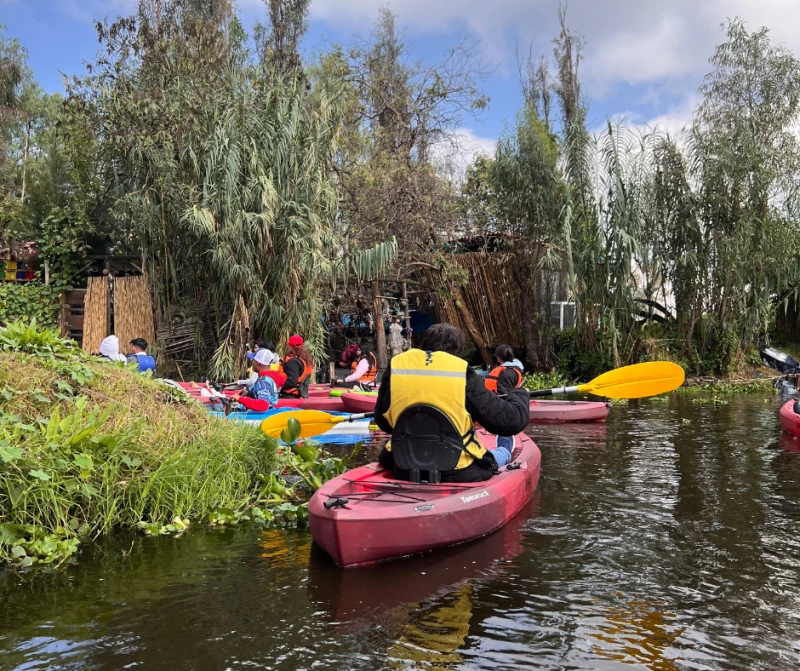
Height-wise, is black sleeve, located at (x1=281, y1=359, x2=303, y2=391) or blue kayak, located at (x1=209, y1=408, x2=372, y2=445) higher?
black sleeve, located at (x1=281, y1=359, x2=303, y2=391)

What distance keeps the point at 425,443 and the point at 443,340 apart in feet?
2.17

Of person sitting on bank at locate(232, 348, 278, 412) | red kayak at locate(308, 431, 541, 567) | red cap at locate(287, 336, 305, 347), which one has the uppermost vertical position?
red cap at locate(287, 336, 305, 347)

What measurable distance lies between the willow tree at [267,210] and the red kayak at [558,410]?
2121 mm

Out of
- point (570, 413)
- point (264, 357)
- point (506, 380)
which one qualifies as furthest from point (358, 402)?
point (506, 380)

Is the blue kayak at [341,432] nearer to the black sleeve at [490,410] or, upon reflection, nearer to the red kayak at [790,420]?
the black sleeve at [490,410]

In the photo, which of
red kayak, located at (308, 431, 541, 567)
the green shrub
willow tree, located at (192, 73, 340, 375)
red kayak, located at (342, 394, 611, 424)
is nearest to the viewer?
red kayak, located at (308, 431, 541, 567)

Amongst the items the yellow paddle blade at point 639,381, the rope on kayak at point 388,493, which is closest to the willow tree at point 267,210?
the yellow paddle blade at point 639,381

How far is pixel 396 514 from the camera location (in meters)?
4.33

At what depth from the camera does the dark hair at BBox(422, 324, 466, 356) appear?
4.57 metres

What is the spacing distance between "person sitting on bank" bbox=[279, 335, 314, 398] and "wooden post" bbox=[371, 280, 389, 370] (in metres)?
4.50

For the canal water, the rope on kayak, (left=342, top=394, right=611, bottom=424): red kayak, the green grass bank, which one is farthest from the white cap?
the rope on kayak

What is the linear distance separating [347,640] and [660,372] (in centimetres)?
525

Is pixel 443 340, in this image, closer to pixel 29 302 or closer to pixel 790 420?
pixel 790 420

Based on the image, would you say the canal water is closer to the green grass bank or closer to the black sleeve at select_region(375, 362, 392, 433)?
the green grass bank
